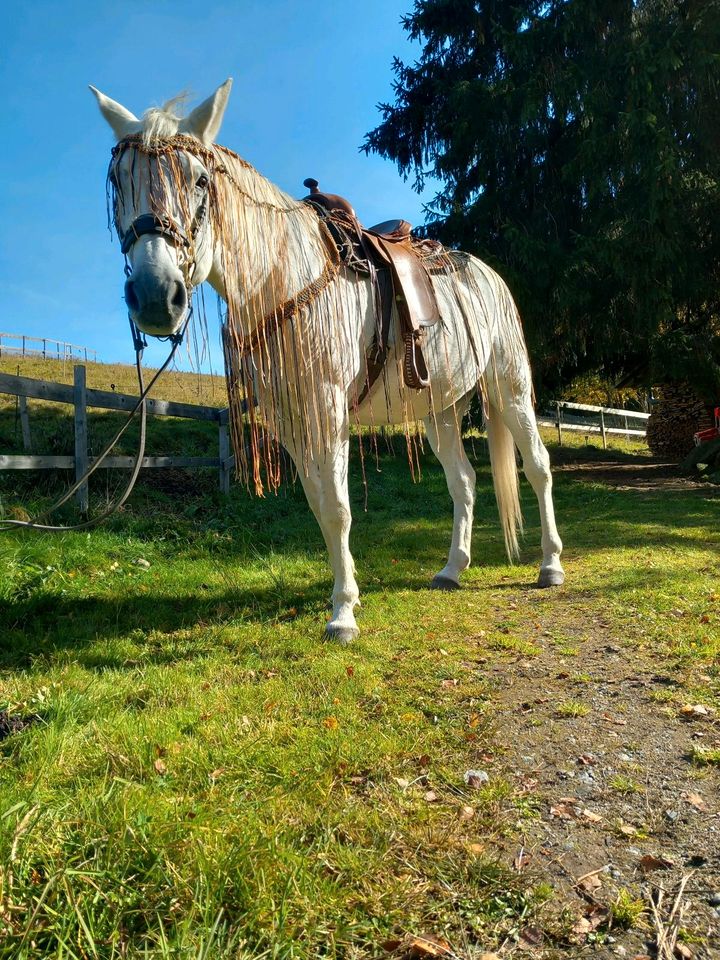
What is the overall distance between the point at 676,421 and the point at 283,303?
52.7 ft

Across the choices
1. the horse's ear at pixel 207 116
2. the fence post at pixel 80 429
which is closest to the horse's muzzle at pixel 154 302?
the horse's ear at pixel 207 116

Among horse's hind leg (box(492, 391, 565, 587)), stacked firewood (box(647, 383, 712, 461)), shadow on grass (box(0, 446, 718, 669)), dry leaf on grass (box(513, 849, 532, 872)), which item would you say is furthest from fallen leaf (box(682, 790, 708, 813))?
stacked firewood (box(647, 383, 712, 461))

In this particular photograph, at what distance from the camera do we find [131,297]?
2.44 meters

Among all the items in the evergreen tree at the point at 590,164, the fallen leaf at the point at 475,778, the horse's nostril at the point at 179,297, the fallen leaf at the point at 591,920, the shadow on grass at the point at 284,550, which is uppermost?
the evergreen tree at the point at 590,164

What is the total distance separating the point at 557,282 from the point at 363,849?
10.1 metres

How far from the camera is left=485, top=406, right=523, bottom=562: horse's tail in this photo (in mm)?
5168

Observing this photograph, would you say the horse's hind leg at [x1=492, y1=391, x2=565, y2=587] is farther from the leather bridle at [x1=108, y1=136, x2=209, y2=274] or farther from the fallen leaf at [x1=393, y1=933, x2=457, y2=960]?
the fallen leaf at [x1=393, y1=933, x2=457, y2=960]

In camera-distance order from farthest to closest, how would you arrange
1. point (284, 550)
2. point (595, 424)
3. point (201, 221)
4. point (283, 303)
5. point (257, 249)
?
point (595, 424) → point (284, 550) → point (283, 303) → point (257, 249) → point (201, 221)

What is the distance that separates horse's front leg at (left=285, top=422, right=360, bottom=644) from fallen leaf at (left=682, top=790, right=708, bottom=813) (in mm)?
1843

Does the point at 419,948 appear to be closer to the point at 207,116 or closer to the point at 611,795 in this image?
the point at 611,795

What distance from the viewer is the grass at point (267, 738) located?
1.31 meters

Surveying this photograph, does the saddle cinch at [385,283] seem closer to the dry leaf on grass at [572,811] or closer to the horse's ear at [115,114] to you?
the horse's ear at [115,114]

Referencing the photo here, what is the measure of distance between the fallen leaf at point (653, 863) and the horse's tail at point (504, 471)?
3654 millimetres

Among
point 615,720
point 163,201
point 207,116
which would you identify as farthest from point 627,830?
point 207,116
